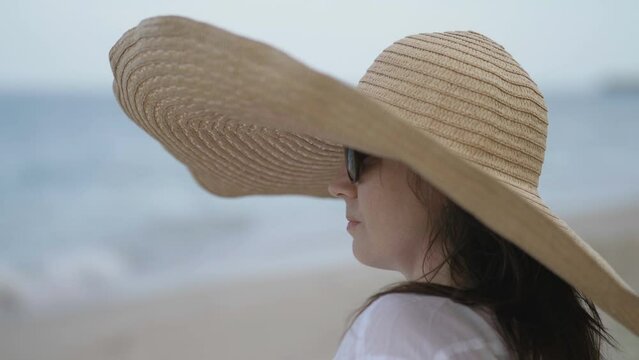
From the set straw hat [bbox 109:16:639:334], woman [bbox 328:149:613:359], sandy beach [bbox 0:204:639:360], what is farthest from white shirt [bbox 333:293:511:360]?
sandy beach [bbox 0:204:639:360]

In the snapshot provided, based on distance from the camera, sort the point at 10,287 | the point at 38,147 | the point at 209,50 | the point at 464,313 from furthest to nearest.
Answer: the point at 38,147
the point at 10,287
the point at 464,313
the point at 209,50

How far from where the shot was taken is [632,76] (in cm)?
1823

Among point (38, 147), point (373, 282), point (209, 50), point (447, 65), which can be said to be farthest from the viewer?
point (38, 147)

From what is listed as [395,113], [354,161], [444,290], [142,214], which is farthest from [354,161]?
[142,214]

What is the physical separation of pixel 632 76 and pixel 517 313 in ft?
60.8

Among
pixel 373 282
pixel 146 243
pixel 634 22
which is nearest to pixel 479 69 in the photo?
pixel 373 282

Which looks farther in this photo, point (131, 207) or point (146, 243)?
point (131, 207)

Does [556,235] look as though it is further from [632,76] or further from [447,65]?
[632,76]

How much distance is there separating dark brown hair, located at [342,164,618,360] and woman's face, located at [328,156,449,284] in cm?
1

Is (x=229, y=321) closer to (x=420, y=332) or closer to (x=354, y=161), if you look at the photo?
(x=354, y=161)

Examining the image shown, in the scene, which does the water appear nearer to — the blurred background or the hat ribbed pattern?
the blurred background

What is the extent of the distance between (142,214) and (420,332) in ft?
25.4

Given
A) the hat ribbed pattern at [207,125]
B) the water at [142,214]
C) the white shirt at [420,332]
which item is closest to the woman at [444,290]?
the white shirt at [420,332]

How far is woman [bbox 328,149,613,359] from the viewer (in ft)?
3.11
